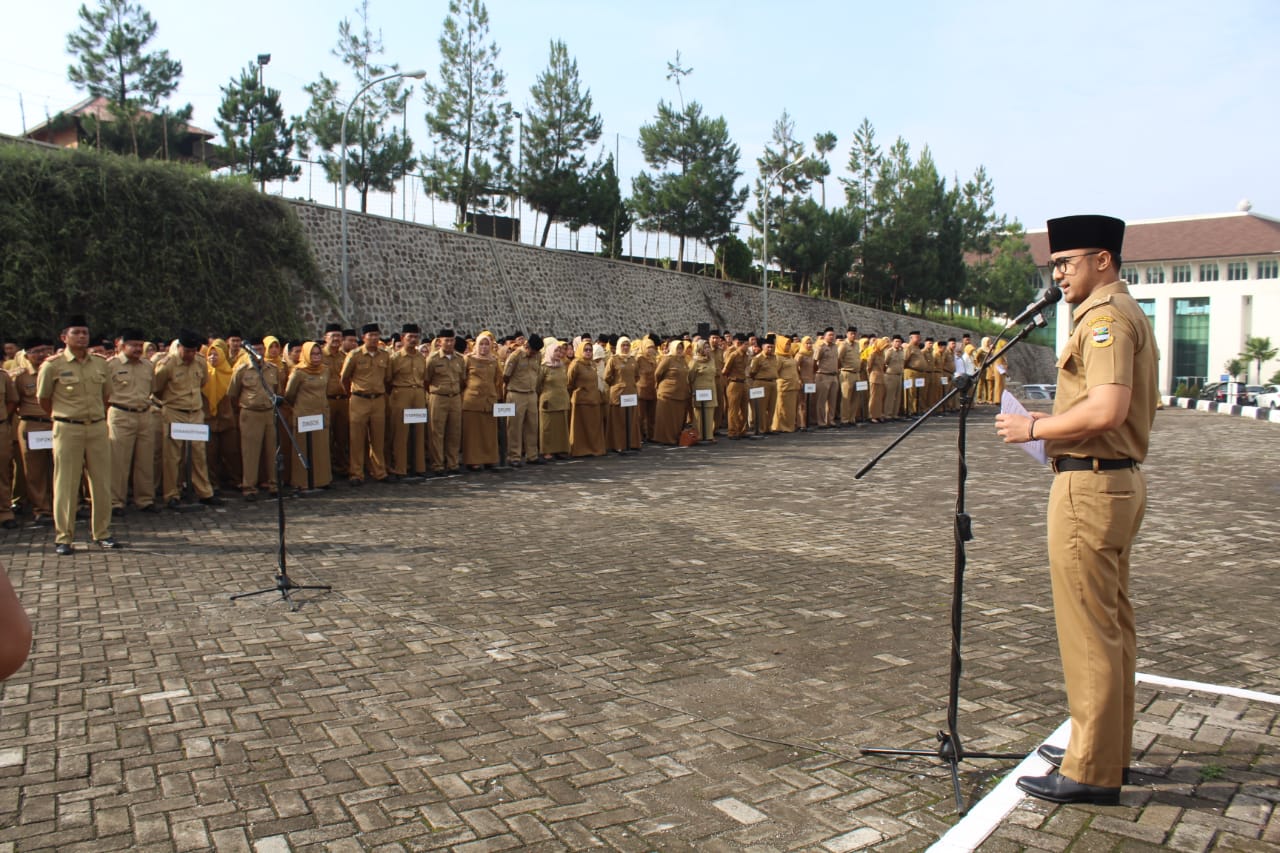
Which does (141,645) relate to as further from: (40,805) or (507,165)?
(507,165)

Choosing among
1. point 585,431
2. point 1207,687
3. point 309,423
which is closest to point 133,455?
point 309,423

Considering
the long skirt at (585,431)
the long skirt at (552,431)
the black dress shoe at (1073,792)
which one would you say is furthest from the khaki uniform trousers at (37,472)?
the black dress shoe at (1073,792)

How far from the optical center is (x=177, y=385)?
10719mm

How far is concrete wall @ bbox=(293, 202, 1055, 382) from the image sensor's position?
1134 inches

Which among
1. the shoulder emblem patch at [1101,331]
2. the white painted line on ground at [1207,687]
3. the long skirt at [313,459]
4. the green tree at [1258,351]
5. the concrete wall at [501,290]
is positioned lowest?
the white painted line on ground at [1207,687]

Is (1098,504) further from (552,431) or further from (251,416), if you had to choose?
(552,431)

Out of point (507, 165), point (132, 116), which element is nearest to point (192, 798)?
point (132, 116)

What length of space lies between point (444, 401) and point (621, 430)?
3.90 m

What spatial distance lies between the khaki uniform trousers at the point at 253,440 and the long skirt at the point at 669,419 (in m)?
7.49

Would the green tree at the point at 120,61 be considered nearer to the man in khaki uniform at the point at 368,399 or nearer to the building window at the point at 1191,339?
the man in khaki uniform at the point at 368,399

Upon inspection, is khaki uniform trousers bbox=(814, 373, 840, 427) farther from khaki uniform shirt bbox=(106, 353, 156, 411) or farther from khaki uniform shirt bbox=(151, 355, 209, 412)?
khaki uniform shirt bbox=(106, 353, 156, 411)

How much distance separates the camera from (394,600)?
656cm

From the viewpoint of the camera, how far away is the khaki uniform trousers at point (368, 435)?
12508 mm

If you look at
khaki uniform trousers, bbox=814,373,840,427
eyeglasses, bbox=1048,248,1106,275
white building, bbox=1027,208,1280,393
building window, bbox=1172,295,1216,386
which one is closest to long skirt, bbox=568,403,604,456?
khaki uniform trousers, bbox=814,373,840,427
